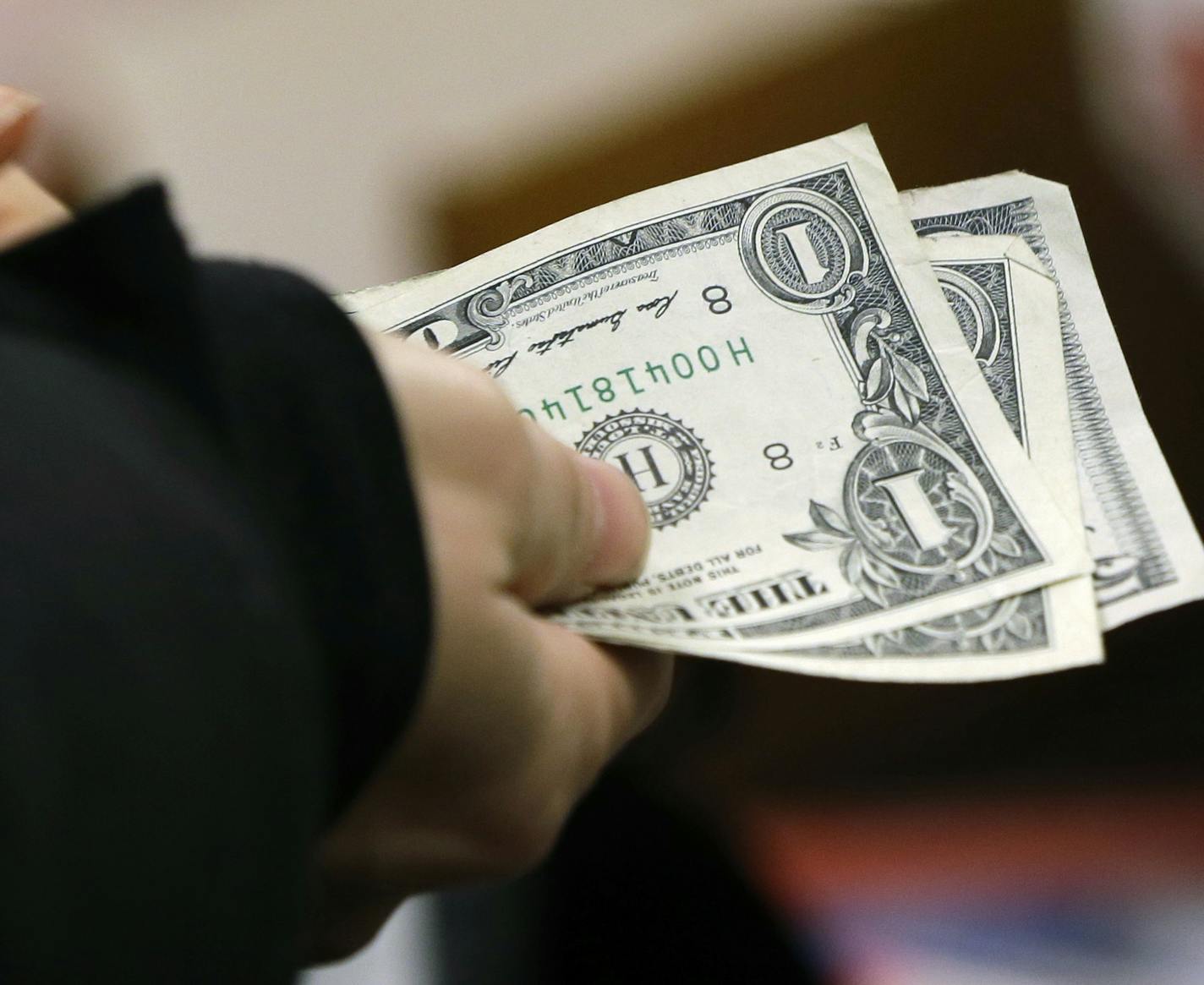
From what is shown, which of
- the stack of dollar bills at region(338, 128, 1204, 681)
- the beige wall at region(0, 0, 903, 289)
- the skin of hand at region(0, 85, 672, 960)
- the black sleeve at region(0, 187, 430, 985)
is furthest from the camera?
the beige wall at region(0, 0, 903, 289)

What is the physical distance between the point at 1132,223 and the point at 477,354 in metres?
0.41

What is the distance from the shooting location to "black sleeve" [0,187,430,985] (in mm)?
203

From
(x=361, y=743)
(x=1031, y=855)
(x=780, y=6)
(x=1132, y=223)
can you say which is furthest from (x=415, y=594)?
(x=780, y=6)

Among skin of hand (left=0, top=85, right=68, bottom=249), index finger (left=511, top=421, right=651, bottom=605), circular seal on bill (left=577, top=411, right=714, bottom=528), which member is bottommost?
circular seal on bill (left=577, top=411, right=714, bottom=528)

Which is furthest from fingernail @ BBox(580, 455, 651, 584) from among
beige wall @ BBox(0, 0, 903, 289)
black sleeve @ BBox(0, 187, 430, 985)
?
→ beige wall @ BBox(0, 0, 903, 289)

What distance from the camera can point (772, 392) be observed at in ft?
1.59

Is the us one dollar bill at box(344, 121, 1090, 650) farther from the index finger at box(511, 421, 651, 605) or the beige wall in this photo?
the beige wall

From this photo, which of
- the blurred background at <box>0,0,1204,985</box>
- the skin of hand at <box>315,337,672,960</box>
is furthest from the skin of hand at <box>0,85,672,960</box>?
the blurred background at <box>0,0,1204,985</box>

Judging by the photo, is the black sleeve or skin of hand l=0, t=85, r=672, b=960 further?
skin of hand l=0, t=85, r=672, b=960

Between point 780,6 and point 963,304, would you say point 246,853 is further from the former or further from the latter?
point 780,6

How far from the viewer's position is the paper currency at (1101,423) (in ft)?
1.46

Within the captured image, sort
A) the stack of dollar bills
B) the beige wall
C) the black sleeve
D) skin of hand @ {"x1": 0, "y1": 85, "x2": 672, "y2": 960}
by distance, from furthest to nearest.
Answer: the beige wall → the stack of dollar bills → skin of hand @ {"x1": 0, "y1": 85, "x2": 672, "y2": 960} → the black sleeve

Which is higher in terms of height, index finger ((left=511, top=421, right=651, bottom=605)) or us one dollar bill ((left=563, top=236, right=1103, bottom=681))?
index finger ((left=511, top=421, right=651, bottom=605))

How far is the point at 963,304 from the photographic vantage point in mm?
518
